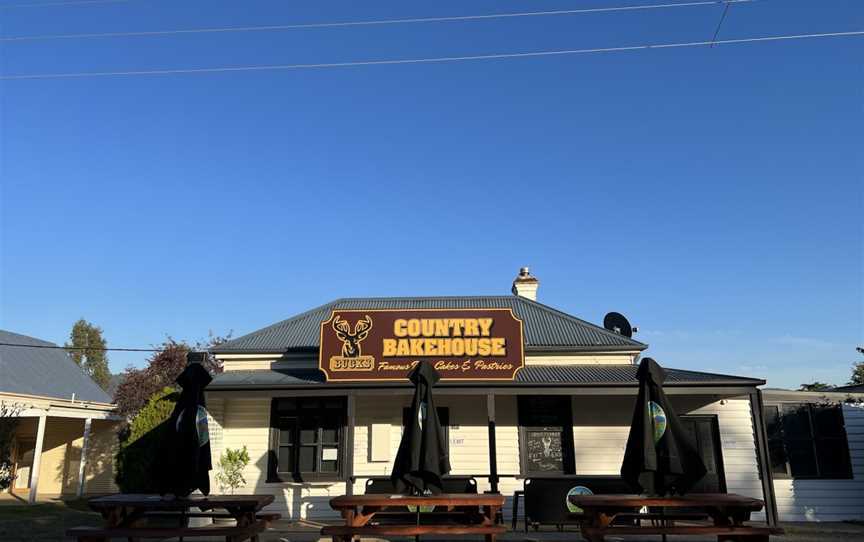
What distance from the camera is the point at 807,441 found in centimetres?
1295

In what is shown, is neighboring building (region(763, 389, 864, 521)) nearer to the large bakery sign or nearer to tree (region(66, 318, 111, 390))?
the large bakery sign

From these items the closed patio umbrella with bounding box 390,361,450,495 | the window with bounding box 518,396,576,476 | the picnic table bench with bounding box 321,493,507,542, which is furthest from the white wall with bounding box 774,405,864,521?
the closed patio umbrella with bounding box 390,361,450,495

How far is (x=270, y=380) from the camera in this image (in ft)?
40.2

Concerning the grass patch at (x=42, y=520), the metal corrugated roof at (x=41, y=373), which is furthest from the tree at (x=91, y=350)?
the grass patch at (x=42, y=520)

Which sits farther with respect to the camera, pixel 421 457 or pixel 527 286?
pixel 527 286

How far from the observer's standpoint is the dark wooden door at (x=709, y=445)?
12.9 metres

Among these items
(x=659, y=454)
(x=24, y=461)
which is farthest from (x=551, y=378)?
(x=24, y=461)

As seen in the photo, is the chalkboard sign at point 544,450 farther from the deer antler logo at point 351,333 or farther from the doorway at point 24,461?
the doorway at point 24,461

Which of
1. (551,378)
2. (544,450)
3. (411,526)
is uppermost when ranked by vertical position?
(551,378)

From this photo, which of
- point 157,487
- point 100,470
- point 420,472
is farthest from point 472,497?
point 100,470

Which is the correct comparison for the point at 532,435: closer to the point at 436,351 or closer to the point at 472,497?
the point at 436,351

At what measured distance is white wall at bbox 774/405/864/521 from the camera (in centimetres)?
1250

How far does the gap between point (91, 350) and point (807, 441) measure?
2397 inches

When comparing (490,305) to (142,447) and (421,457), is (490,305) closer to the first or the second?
(142,447)
